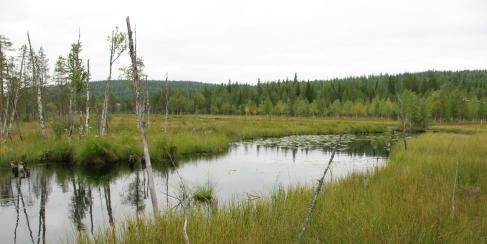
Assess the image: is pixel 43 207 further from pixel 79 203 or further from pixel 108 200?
pixel 108 200

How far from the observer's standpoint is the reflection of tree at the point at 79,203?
12.3 metres

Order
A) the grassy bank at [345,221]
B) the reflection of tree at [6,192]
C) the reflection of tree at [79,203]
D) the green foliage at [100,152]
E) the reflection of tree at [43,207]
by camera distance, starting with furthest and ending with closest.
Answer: the green foliage at [100,152]
the reflection of tree at [6,192]
the reflection of tree at [79,203]
the reflection of tree at [43,207]
the grassy bank at [345,221]

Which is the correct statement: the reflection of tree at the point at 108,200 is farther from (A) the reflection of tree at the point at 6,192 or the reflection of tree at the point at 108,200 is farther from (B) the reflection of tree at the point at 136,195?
(A) the reflection of tree at the point at 6,192

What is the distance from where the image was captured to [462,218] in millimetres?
7078

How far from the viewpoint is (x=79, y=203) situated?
14461 millimetres

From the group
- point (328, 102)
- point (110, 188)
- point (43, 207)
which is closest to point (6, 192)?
point (43, 207)

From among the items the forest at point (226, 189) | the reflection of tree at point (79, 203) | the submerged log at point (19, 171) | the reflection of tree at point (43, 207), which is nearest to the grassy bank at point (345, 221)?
the forest at point (226, 189)

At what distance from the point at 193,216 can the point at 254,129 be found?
1727 inches

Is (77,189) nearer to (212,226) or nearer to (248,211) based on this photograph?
(248,211)

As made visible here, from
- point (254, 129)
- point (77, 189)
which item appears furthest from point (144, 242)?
point (254, 129)

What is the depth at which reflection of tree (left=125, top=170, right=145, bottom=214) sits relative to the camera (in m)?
13.9

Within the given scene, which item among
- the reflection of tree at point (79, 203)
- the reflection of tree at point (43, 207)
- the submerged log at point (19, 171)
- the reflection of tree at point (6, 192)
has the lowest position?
the reflection of tree at point (79, 203)

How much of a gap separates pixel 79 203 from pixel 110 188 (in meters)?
2.44

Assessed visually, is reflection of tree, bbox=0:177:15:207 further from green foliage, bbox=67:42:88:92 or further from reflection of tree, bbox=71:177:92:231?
green foliage, bbox=67:42:88:92
